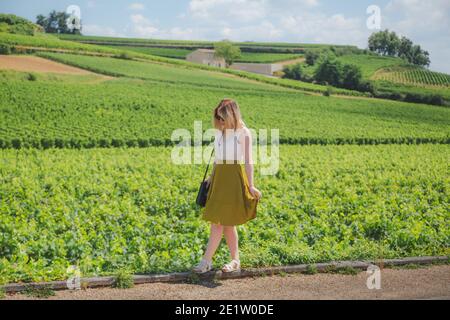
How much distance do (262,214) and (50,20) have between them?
65.8 metres

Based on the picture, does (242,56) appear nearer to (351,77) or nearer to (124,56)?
(124,56)

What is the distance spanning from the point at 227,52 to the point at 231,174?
78296 mm

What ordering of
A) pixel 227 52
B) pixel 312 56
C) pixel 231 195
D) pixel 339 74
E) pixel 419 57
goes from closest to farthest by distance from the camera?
pixel 231 195 < pixel 419 57 < pixel 339 74 < pixel 312 56 < pixel 227 52

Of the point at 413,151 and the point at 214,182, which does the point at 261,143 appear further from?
the point at 214,182

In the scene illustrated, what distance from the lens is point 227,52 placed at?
83875 mm

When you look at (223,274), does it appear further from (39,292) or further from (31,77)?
(31,77)

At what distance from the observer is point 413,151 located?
30797mm

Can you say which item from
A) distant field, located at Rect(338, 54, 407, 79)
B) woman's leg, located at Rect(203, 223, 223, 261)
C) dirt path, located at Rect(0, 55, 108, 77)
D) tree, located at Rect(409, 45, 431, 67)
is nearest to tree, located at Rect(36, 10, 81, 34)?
dirt path, located at Rect(0, 55, 108, 77)

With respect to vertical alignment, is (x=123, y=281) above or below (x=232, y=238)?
below

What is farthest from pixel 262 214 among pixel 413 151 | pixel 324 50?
pixel 324 50

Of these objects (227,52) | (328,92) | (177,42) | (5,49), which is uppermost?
(177,42)

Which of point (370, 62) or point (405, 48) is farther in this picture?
point (370, 62)

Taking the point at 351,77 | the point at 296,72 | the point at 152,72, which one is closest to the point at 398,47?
the point at 351,77

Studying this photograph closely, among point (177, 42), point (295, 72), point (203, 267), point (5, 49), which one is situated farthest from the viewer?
point (177, 42)
